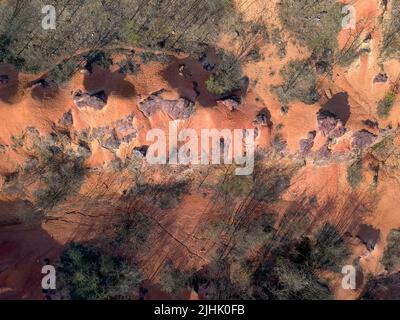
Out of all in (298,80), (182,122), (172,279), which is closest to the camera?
(182,122)

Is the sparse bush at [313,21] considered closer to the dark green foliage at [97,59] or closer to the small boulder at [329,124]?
the small boulder at [329,124]

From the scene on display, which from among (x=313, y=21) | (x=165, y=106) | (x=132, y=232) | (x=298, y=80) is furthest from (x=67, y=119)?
(x=313, y=21)

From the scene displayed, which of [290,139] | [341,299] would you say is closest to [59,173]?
[290,139]

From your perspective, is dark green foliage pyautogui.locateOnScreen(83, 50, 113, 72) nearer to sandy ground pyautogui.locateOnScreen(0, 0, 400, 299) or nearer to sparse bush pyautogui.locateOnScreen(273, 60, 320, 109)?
sandy ground pyautogui.locateOnScreen(0, 0, 400, 299)

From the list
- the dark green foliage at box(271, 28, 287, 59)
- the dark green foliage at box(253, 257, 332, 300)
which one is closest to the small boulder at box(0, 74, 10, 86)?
the dark green foliage at box(271, 28, 287, 59)

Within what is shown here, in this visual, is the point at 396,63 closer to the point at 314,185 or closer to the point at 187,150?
the point at 314,185

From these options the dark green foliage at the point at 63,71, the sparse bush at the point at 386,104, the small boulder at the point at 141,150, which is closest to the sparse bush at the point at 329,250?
the sparse bush at the point at 386,104

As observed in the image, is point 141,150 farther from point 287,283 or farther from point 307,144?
point 287,283
